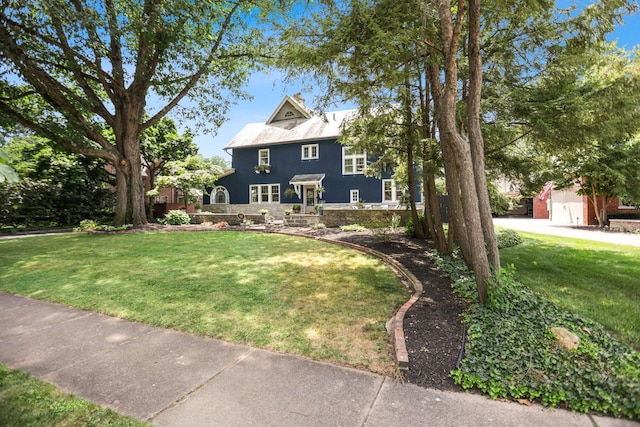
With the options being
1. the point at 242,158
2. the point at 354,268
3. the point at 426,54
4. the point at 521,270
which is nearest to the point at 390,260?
the point at 354,268

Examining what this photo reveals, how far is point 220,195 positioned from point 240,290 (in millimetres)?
23548

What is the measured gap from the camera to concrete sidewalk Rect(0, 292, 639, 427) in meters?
2.34

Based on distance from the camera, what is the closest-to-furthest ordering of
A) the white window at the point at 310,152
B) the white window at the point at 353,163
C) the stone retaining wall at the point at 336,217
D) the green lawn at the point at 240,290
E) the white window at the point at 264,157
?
the green lawn at the point at 240,290
the stone retaining wall at the point at 336,217
the white window at the point at 353,163
the white window at the point at 310,152
the white window at the point at 264,157

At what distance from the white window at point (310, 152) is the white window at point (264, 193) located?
132 inches

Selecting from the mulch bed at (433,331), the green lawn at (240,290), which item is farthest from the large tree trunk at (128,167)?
the mulch bed at (433,331)

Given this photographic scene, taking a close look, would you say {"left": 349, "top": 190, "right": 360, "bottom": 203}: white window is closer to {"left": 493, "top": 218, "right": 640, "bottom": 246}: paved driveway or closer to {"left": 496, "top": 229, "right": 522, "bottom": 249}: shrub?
{"left": 493, "top": 218, "right": 640, "bottom": 246}: paved driveway

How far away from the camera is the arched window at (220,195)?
89.5 ft

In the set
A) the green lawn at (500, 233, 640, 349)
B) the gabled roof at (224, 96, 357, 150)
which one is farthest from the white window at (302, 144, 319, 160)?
the green lawn at (500, 233, 640, 349)

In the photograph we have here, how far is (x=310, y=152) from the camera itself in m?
24.8

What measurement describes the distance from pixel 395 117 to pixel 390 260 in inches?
177

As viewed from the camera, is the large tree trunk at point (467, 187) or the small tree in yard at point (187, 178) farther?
the small tree in yard at point (187, 178)

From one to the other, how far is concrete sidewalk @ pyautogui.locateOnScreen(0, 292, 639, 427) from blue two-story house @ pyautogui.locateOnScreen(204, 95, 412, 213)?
63.0 feet

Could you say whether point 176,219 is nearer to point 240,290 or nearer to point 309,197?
point 309,197

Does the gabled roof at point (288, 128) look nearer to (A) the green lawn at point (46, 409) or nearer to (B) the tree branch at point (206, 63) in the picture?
(B) the tree branch at point (206, 63)
